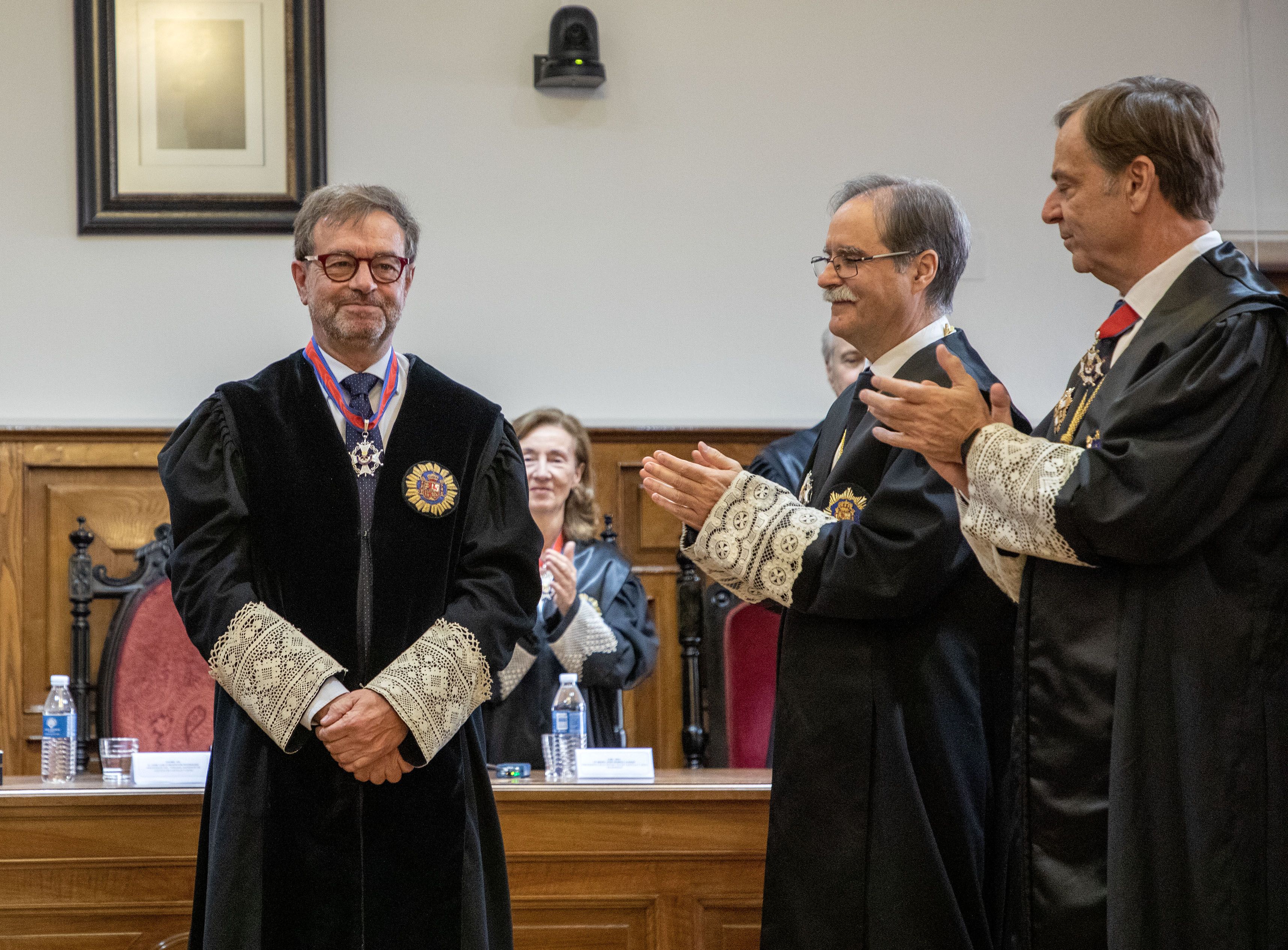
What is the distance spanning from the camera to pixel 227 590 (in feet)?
6.84

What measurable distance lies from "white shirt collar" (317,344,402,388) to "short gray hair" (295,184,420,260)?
174 millimetres

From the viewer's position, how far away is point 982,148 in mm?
4812

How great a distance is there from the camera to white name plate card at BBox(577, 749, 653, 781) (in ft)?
9.05

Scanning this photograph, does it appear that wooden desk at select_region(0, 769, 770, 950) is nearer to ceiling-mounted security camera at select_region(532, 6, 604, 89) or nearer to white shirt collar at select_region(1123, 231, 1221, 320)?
white shirt collar at select_region(1123, 231, 1221, 320)

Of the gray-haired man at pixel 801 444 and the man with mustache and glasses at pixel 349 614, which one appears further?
the gray-haired man at pixel 801 444

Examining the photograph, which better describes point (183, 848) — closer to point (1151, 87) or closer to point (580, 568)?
point (580, 568)

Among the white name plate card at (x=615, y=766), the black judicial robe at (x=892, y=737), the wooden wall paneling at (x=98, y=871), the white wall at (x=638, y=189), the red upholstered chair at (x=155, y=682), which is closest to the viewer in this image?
the black judicial robe at (x=892, y=737)

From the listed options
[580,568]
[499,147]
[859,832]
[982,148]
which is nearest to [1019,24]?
[982,148]

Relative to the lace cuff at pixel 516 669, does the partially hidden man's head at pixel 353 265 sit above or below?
above

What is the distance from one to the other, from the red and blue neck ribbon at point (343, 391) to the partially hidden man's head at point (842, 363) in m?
1.81

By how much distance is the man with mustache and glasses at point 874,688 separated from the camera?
6.52 feet

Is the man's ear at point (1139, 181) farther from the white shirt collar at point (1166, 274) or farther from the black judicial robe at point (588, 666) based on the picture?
the black judicial robe at point (588, 666)

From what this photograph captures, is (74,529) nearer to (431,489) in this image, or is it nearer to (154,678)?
(154,678)

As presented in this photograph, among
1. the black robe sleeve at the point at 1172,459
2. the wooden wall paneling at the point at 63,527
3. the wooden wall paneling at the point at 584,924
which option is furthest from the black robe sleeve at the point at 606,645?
the black robe sleeve at the point at 1172,459
